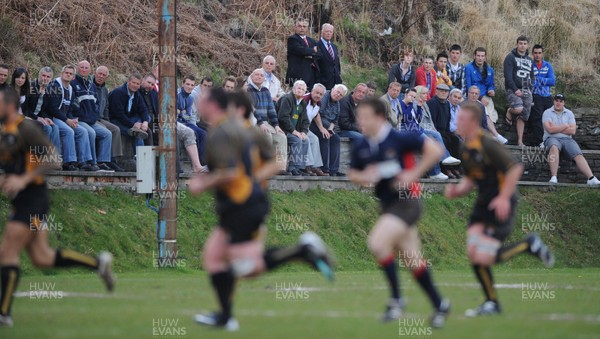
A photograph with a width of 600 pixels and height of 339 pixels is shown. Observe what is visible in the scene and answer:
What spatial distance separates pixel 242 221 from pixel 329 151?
13.7m

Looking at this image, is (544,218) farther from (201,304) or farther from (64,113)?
(201,304)

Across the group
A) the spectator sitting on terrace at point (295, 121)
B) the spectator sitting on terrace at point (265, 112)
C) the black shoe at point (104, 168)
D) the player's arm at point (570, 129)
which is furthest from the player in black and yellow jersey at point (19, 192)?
the player's arm at point (570, 129)

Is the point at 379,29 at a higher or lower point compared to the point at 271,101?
higher

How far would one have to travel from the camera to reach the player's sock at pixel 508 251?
12047mm

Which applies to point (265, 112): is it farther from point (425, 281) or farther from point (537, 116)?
point (425, 281)

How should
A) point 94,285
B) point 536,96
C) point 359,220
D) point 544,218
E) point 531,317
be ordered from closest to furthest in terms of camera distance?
point 531,317 < point 94,285 < point 359,220 < point 544,218 < point 536,96

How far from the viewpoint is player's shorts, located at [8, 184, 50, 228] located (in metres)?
11.5

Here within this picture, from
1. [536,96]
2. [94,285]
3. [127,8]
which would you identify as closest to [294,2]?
[127,8]

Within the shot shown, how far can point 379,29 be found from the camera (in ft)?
109

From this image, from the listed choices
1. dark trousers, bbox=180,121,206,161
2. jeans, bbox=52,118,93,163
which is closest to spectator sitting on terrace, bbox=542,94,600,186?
dark trousers, bbox=180,121,206,161

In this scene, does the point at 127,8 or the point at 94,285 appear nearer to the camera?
the point at 94,285

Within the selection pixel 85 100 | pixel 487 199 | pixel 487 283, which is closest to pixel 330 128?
pixel 85 100

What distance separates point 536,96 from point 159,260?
1305 centimetres

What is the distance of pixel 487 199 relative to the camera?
1220 centimetres
